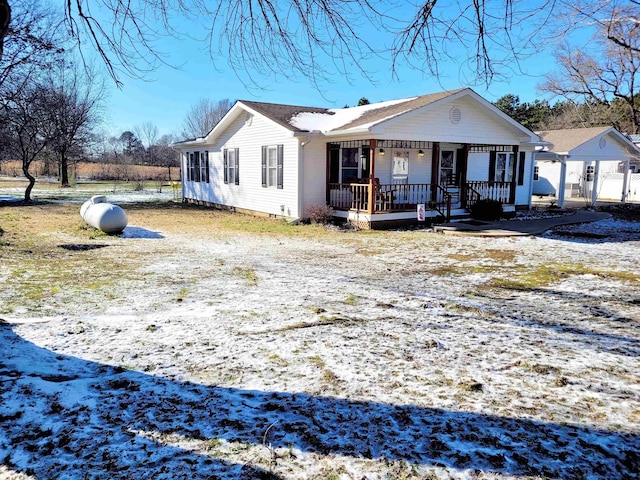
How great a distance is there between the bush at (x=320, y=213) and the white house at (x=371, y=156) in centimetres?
37

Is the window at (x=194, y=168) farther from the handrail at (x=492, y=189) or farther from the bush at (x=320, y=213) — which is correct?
the handrail at (x=492, y=189)

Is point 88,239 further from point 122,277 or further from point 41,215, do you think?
point 41,215

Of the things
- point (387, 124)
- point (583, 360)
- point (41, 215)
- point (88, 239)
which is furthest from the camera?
point (41, 215)

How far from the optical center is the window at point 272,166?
15570 millimetres

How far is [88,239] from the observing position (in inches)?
452

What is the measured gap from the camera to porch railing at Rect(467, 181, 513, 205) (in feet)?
54.8

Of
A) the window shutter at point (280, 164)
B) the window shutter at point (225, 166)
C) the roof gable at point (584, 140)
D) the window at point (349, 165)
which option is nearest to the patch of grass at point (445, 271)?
the window at point (349, 165)

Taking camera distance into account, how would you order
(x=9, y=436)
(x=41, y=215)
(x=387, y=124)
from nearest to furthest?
(x=9, y=436)
(x=387, y=124)
(x=41, y=215)

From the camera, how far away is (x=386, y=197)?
14.6 metres

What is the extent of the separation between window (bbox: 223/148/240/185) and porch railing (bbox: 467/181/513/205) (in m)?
9.21

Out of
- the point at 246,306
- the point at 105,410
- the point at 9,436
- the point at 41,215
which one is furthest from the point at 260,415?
the point at 41,215

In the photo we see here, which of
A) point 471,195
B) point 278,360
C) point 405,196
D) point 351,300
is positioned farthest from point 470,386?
point 471,195

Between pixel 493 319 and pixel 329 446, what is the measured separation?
3268mm

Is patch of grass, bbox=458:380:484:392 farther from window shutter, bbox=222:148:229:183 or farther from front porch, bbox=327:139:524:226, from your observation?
window shutter, bbox=222:148:229:183
